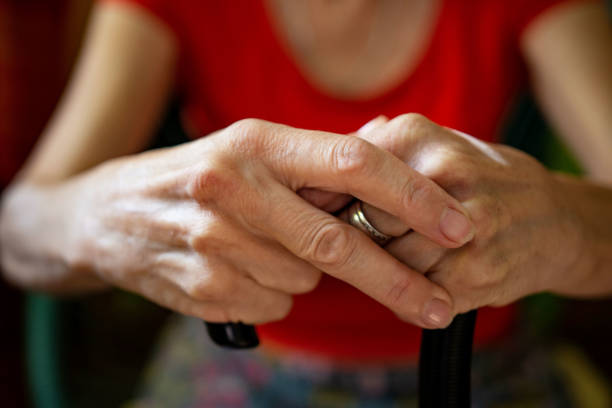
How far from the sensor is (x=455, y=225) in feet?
1.18

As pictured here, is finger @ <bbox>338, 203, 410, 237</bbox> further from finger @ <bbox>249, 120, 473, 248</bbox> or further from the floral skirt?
the floral skirt

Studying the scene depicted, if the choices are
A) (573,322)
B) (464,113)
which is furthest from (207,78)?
(573,322)

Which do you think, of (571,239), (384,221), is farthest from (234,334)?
(571,239)

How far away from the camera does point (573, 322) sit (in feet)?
3.52

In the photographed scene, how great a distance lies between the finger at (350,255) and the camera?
1.21ft

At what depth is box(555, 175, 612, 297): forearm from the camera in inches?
17.5

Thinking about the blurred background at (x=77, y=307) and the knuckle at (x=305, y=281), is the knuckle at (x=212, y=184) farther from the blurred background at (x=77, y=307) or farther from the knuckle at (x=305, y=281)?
the blurred background at (x=77, y=307)

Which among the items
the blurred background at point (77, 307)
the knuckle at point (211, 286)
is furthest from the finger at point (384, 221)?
the blurred background at point (77, 307)

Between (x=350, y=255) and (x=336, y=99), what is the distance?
1.08 ft

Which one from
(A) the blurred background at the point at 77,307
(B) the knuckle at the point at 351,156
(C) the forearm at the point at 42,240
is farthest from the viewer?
(A) the blurred background at the point at 77,307

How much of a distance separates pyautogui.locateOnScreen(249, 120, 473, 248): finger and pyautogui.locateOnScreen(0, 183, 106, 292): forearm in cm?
26

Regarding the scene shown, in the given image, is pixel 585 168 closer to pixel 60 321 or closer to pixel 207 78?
pixel 207 78

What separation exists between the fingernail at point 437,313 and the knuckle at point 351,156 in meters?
0.10

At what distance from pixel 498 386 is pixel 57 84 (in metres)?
0.89
